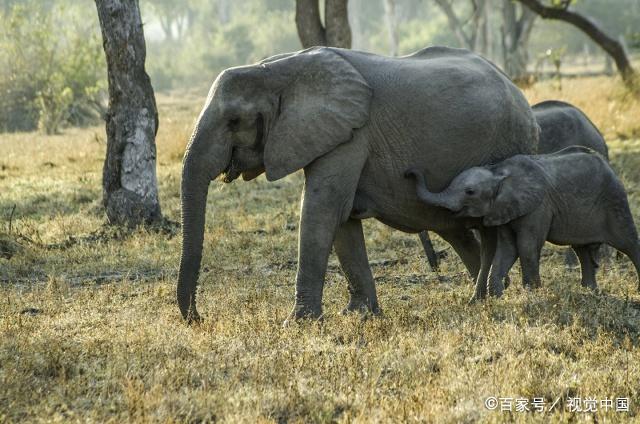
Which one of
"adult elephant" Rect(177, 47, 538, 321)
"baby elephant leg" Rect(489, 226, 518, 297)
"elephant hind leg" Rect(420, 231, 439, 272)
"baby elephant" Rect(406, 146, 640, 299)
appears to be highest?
"adult elephant" Rect(177, 47, 538, 321)

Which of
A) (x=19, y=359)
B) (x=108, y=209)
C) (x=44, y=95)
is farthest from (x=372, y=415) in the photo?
(x=44, y=95)

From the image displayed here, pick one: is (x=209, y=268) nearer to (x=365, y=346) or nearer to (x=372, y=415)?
(x=365, y=346)

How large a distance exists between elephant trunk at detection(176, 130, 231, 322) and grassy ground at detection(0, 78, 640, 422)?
279 millimetres

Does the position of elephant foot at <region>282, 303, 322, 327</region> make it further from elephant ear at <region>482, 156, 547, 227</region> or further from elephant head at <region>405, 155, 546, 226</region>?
elephant ear at <region>482, 156, 547, 227</region>

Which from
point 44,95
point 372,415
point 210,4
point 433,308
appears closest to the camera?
point 372,415

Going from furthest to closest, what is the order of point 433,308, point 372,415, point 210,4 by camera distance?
point 210,4
point 433,308
point 372,415

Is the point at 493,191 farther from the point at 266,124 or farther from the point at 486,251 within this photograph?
the point at 266,124

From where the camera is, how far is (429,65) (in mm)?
7539

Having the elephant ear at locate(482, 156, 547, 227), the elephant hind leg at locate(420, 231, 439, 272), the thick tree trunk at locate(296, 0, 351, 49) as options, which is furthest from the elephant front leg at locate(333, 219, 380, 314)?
the thick tree trunk at locate(296, 0, 351, 49)

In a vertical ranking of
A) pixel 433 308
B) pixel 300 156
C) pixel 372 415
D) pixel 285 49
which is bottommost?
pixel 285 49

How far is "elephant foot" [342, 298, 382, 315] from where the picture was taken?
757cm

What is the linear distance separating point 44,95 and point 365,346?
75.5ft

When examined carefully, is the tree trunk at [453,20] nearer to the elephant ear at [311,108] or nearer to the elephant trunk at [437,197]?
the elephant trunk at [437,197]

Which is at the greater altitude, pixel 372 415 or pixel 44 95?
pixel 372 415
